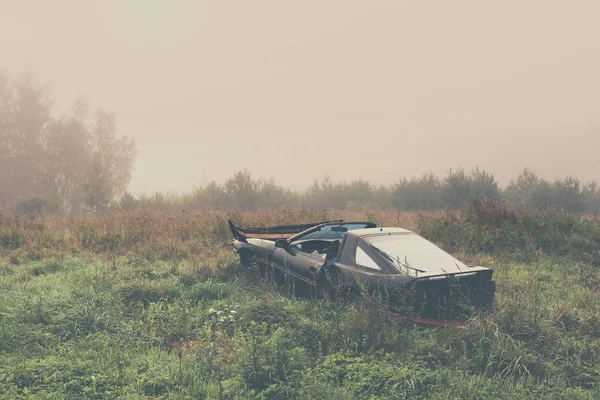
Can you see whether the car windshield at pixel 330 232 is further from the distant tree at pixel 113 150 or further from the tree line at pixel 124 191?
the distant tree at pixel 113 150

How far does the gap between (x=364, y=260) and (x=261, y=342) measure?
157cm

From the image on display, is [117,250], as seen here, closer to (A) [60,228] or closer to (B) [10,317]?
(A) [60,228]

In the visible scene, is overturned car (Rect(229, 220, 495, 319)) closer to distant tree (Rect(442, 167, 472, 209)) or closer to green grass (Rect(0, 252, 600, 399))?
green grass (Rect(0, 252, 600, 399))

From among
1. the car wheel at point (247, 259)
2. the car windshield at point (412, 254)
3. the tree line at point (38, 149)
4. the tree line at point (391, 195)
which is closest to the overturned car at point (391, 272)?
the car windshield at point (412, 254)

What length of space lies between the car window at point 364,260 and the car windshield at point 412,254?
14 centimetres

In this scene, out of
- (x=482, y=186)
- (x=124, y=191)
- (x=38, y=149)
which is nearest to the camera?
(x=482, y=186)

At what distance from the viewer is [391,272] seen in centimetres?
522

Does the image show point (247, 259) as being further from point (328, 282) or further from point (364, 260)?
point (364, 260)

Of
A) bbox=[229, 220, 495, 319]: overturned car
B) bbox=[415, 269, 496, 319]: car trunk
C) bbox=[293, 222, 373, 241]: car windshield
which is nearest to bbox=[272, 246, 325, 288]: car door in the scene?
bbox=[229, 220, 495, 319]: overturned car

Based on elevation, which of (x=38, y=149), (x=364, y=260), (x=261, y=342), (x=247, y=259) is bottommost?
(x=261, y=342)

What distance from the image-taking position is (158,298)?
22.7 ft

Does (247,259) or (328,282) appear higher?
(247,259)

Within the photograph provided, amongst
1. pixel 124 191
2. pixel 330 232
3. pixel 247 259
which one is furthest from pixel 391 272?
pixel 124 191

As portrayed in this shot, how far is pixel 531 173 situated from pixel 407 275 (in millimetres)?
27428
